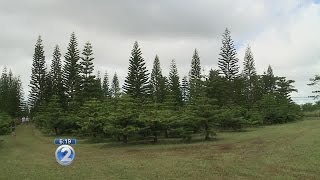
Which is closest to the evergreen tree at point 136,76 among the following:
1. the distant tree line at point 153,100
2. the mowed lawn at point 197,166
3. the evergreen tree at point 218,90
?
the distant tree line at point 153,100

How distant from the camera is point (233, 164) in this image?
17.7 m

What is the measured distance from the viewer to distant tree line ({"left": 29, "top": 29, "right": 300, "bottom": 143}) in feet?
105

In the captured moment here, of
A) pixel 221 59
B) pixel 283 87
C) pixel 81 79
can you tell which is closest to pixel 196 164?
pixel 81 79

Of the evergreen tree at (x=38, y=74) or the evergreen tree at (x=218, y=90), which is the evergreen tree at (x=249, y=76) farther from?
the evergreen tree at (x=38, y=74)

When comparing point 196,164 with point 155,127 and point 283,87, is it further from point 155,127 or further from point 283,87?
point 283,87

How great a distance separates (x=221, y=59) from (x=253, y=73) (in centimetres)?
1424

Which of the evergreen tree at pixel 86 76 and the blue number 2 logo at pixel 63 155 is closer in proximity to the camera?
the blue number 2 logo at pixel 63 155

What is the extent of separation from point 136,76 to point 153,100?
7.12 m

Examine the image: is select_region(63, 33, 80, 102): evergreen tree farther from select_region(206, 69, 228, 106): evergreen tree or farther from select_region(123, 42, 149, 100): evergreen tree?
select_region(206, 69, 228, 106): evergreen tree

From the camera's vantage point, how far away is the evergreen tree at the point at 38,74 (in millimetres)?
66875

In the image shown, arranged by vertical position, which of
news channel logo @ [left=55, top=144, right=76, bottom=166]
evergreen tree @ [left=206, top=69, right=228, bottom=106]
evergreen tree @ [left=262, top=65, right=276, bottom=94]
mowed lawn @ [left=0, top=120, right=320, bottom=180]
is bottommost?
mowed lawn @ [left=0, top=120, right=320, bottom=180]

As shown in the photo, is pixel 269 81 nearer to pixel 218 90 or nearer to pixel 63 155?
pixel 218 90

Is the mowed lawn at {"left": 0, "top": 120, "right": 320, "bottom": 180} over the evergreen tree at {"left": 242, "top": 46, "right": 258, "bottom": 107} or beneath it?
beneath

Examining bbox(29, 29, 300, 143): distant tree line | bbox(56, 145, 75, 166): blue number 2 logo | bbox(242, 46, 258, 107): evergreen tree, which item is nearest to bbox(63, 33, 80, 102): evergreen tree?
bbox(29, 29, 300, 143): distant tree line
